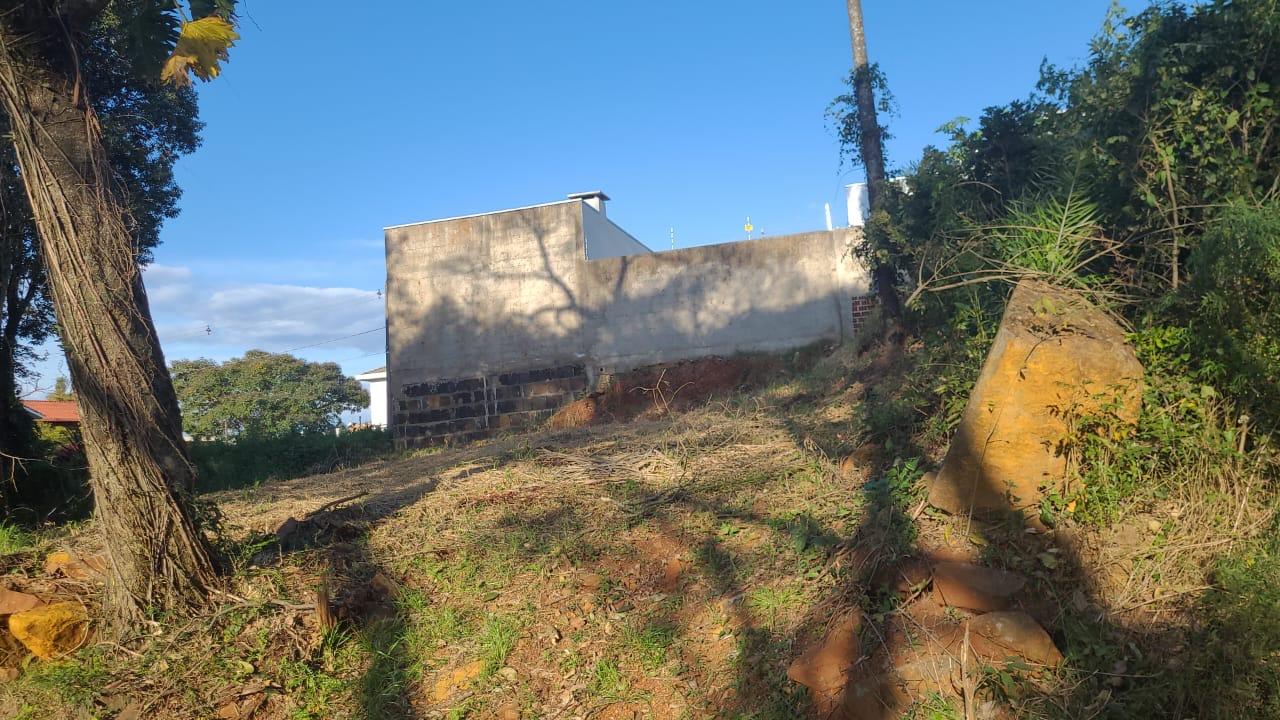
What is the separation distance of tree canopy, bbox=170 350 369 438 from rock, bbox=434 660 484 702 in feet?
94.5

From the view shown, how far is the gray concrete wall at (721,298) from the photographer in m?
14.2

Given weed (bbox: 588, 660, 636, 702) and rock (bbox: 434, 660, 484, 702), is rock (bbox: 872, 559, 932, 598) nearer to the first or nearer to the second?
weed (bbox: 588, 660, 636, 702)

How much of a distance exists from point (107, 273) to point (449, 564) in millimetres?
2690

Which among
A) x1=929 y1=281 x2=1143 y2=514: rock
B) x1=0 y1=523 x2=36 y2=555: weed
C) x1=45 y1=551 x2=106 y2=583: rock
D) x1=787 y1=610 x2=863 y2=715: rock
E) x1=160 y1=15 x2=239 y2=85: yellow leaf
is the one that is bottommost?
x1=787 y1=610 x2=863 y2=715: rock

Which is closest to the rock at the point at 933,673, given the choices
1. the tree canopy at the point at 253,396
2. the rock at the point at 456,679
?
the rock at the point at 456,679

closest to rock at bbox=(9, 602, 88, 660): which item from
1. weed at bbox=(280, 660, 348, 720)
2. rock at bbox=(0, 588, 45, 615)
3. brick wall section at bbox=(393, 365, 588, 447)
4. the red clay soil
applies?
rock at bbox=(0, 588, 45, 615)

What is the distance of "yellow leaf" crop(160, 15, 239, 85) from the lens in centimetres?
558

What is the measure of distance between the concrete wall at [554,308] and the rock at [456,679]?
1035cm

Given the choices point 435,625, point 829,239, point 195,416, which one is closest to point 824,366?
point 829,239

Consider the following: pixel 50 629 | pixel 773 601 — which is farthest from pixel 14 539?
pixel 773 601

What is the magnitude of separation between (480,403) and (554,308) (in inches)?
88.7

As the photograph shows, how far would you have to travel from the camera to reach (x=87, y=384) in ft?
15.5

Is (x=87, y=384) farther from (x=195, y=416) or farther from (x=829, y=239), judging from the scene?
(x=195, y=416)

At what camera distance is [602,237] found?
16719 millimetres
